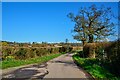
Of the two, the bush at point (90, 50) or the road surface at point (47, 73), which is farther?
the bush at point (90, 50)

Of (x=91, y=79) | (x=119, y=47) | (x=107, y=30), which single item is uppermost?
(x=107, y=30)

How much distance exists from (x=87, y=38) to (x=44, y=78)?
41.1 metres

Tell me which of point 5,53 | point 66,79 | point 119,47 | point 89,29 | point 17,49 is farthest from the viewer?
point 89,29

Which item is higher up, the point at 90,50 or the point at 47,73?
the point at 90,50

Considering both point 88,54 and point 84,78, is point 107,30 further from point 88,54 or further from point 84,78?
point 84,78

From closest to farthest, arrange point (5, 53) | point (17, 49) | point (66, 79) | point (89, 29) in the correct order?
point (66, 79), point (5, 53), point (17, 49), point (89, 29)

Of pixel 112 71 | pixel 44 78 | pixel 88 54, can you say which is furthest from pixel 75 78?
pixel 88 54

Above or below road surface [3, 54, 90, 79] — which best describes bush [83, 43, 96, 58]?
above

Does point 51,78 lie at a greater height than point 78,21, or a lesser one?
lesser

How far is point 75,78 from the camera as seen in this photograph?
16797 millimetres

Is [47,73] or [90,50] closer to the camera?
[47,73]

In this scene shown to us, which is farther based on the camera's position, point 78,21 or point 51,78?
point 78,21

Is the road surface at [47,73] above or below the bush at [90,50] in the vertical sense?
below

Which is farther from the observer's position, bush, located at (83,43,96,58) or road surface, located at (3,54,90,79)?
bush, located at (83,43,96,58)
